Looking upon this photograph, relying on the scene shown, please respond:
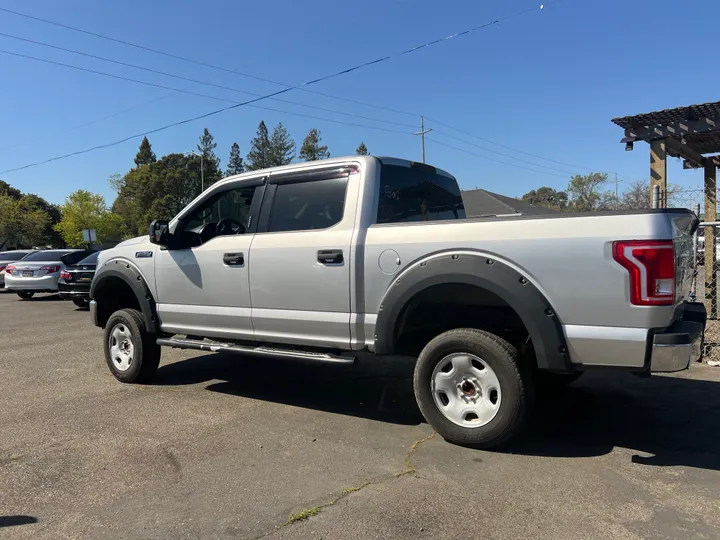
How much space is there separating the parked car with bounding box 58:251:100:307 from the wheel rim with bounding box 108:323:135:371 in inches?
280

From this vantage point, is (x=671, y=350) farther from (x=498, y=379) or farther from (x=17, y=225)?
(x=17, y=225)

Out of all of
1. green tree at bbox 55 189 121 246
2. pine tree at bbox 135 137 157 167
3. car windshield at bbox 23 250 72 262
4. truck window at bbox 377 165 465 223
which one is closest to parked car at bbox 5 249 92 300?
car windshield at bbox 23 250 72 262

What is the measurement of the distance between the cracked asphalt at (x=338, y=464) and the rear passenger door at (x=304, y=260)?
2.76 ft

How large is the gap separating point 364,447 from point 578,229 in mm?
2191

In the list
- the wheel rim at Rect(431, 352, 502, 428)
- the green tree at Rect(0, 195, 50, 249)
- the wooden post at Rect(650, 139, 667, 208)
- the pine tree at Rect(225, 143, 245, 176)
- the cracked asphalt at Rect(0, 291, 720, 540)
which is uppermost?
the pine tree at Rect(225, 143, 245, 176)

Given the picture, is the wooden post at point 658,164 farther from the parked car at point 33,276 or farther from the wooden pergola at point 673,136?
the parked car at point 33,276

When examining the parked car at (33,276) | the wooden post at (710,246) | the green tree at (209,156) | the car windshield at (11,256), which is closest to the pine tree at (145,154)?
the green tree at (209,156)

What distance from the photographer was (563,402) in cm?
493

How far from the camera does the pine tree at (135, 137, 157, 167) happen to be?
91688 millimetres

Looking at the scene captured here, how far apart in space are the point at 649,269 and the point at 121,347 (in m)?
5.35

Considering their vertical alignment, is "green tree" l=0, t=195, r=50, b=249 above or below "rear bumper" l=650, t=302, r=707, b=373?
above

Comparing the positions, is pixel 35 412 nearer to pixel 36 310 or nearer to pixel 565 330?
pixel 565 330

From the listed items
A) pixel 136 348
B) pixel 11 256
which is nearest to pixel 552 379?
A: pixel 136 348

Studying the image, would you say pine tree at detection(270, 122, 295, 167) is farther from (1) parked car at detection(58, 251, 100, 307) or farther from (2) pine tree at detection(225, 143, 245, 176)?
(1) parked car at detection(58, 251, 100, 307)
